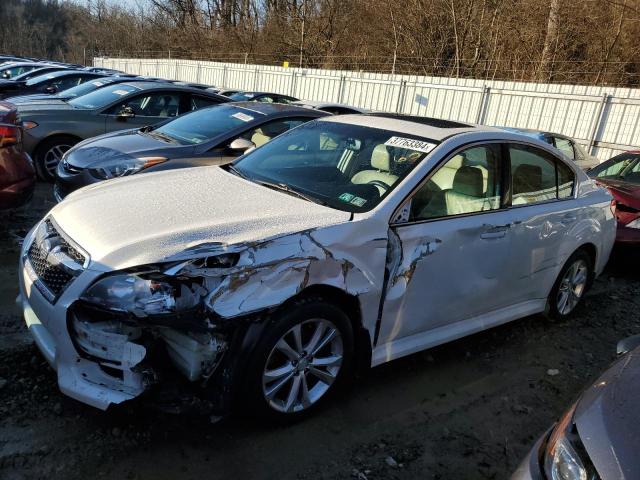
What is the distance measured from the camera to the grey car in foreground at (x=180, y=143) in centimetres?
562

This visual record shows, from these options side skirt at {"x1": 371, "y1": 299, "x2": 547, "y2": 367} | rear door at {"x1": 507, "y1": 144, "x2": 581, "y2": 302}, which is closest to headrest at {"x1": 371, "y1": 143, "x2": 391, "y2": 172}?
rear door at {"x1": 507, "y1": 144, "x2": 581, "y2": 302}

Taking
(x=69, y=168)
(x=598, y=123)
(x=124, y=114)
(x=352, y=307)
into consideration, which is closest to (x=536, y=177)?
(x=352, y=307)

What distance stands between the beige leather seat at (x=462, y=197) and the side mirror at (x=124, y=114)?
5963 mm

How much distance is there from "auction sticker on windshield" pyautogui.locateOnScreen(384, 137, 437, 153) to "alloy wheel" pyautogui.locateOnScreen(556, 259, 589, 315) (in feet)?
6.58

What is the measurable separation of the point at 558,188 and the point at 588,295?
192cm

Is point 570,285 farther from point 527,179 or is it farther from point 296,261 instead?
point 296,261

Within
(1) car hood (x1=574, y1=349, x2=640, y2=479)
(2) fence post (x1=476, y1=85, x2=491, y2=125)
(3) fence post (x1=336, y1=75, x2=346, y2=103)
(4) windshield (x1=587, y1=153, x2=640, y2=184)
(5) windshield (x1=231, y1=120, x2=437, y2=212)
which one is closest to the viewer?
(1) car hood (x1=574, y1=349, x2=640, y2=479)

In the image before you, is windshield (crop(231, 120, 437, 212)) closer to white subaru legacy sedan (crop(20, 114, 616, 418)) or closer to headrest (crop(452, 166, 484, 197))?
white subaru legacy sedan (crop(20, 114, 616, 418))

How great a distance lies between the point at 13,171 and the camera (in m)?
4.83

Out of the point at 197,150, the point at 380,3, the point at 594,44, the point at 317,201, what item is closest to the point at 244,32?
the point at 380,3

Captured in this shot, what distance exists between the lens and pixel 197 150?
5.84 metres

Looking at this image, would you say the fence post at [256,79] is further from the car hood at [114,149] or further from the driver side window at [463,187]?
the driver side window at [463,187]

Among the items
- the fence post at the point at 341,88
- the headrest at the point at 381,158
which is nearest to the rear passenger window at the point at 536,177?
the headrest at the point at 381,158

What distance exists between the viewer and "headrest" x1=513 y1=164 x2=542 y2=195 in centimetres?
393
